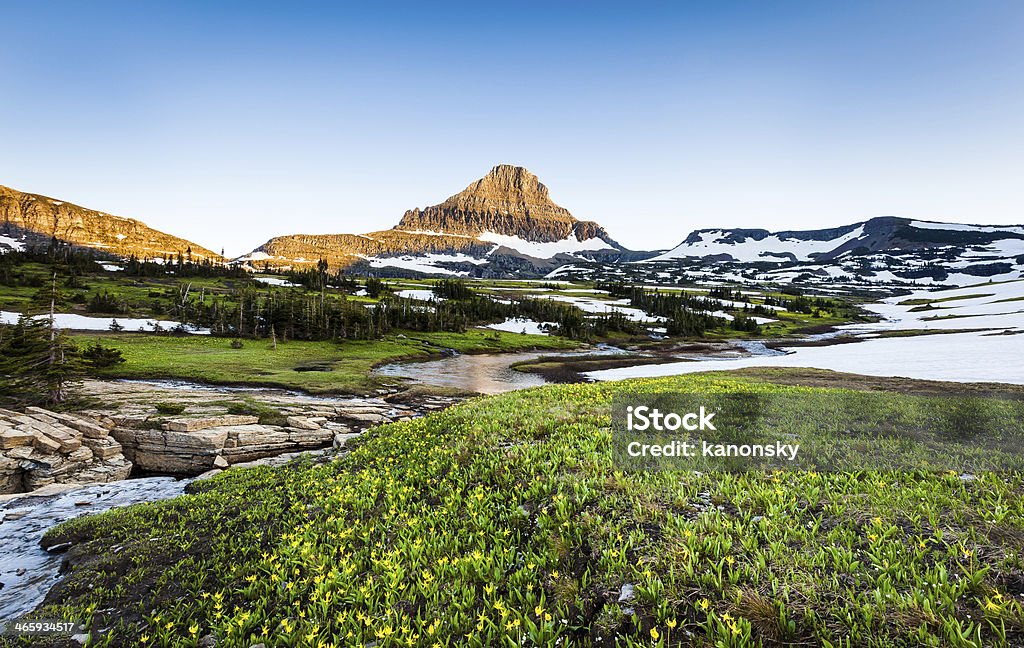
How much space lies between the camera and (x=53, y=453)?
58.9ft

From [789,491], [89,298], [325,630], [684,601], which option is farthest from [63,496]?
[89,298]

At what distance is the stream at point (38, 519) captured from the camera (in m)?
8.56

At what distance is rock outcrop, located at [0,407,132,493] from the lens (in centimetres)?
1673

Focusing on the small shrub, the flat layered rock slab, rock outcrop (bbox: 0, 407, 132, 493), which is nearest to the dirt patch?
the flat layered rock slab

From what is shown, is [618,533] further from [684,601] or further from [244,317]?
[244,317]

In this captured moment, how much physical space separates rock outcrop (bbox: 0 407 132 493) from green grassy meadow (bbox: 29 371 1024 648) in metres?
9.16

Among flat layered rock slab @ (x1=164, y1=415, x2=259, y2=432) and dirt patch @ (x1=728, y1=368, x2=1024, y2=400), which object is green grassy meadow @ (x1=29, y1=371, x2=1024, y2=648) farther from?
dirt patch @ (x1=728, y1=368, x2=1024, y2=400)

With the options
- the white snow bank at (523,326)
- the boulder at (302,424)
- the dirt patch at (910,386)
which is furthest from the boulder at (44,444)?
the white snow bank at (523,326)

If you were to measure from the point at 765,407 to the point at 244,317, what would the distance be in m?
106

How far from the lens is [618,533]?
7.02 meters

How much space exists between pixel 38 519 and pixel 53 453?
23.8 ft

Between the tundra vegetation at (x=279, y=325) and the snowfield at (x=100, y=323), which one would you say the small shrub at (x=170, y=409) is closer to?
the tundra vegetation at (x=279, y=325)

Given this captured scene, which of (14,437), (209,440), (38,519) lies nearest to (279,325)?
(209,440)

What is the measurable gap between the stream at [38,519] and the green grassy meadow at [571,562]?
0.59 m
